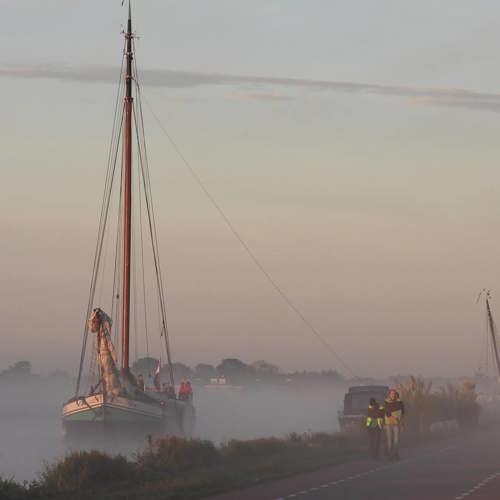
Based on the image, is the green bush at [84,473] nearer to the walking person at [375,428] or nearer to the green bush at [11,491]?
the green bush at [11,491]

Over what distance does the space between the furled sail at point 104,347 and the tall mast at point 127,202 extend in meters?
0.60

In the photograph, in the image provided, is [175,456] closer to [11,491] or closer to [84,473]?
[84,473]

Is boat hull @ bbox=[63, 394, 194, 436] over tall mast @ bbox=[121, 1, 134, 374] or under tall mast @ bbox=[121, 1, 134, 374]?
under

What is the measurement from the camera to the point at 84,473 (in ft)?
89.9

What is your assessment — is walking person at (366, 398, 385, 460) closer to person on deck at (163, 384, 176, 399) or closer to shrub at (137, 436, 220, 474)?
shrub at (137, 436, 220, 474)

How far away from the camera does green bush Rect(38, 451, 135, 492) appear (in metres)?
26.7

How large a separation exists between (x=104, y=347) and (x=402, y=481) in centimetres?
2875

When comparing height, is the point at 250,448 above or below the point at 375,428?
below

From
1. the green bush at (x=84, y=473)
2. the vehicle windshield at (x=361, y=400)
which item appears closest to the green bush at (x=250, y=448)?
the green bush at (x=84, y=473)

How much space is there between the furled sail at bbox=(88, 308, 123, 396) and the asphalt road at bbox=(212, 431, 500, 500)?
17833mm

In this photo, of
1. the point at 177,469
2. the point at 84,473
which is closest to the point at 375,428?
the point at 177,469

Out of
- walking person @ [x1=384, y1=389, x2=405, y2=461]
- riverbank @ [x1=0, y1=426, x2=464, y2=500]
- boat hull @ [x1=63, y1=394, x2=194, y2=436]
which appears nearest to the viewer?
riverbank @ [x1=0, y1=426, x2=464, y2=500]

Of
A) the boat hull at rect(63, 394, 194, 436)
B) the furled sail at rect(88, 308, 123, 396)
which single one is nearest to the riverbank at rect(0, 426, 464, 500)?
the boat hull at rect(63, 394, 194, 436)

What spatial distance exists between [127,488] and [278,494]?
332cm
